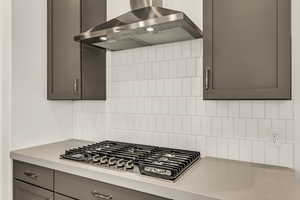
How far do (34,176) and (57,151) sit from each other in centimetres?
24

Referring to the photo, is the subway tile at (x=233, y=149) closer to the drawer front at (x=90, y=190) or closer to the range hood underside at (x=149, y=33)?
the drawer front at (x=90, y=190)

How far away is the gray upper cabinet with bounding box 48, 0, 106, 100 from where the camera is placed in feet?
6.28

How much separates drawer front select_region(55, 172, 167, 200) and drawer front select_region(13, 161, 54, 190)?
0.09 meters

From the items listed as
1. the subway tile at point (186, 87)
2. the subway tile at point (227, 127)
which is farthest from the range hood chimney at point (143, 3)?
the subway tile at point (227, 127)

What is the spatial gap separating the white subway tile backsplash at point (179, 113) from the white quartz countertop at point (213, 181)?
14 centimetres

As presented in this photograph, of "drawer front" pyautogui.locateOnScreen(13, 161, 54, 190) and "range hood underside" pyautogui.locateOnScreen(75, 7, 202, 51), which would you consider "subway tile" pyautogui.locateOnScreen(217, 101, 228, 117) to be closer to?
"range hood underside" pyautogui.locateOnScreen(75, 7, 202, 51)

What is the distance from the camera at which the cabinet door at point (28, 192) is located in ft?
5.26

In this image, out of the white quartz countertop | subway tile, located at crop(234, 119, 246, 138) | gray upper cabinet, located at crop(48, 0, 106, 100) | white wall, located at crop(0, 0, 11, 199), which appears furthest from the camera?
gray upper cabinet, located at crop(48, 0, 106, 100)

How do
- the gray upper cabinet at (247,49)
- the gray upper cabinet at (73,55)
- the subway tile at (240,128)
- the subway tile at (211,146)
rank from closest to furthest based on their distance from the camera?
the gray upper cabinet at (247,49)
the subway tile at (240,128)
the subway tile at (211,146)
the gray upper cabinet at (73,55)

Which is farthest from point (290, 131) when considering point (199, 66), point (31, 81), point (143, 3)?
point (31, 81)

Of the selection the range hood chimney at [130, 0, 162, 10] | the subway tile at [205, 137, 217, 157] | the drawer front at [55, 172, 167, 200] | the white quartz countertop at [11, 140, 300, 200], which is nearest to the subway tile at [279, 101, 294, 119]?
the white quartz countertop at [11, 140, 300, 200]

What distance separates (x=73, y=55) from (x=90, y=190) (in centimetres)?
114

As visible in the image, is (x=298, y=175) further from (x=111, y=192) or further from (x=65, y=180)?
(x=65, y=180)

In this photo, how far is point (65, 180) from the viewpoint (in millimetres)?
1483
